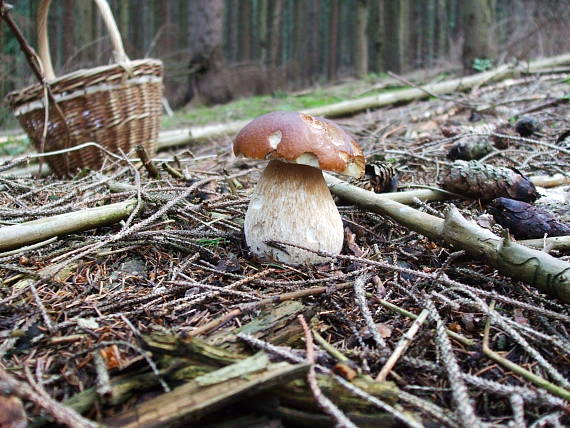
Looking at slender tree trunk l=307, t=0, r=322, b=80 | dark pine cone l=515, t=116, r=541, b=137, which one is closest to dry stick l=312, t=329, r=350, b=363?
dark pine cone l=515, t=116, r=541, b=137

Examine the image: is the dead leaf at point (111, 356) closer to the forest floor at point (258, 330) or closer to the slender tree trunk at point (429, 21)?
the forest floor at point (258, 330)

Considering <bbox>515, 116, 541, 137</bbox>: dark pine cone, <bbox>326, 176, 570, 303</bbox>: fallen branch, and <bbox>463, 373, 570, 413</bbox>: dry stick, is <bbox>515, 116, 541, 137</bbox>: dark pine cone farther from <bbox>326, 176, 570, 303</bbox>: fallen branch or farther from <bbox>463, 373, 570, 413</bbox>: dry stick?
<bbox>463, 373, 570, 413</bbox>: dry stick

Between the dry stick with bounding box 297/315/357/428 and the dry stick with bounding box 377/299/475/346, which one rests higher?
the dry stick with bounding box 297/315/357/428

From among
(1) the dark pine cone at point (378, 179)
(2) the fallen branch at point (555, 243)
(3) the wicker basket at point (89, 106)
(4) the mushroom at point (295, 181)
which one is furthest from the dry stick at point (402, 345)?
(3) the wicker basket at point (89, 106)

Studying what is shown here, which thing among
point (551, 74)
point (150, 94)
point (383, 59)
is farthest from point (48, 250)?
point (383, 59)

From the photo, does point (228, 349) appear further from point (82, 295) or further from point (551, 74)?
point (551, 74)

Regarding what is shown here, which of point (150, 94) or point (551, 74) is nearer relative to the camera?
point (150, 94)
